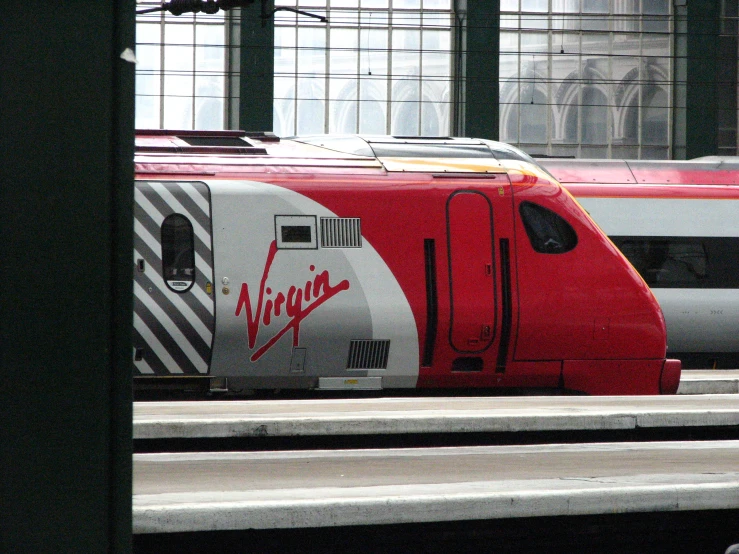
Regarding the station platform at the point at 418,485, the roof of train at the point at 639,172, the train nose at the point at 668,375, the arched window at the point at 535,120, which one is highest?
the arched window at the point at 535,120

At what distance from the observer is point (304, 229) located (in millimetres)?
8539

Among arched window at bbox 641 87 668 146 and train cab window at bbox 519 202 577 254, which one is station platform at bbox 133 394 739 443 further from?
arched window at bbox 641 87 668 146

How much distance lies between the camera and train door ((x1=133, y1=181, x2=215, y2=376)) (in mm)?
8234

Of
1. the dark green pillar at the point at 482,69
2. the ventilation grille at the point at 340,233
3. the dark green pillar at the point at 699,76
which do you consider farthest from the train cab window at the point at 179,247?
the dark green pillar at the point at 699,76

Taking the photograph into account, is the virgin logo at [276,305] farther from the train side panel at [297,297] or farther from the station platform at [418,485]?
the station platform at [418,485]

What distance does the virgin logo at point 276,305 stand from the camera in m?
8.38

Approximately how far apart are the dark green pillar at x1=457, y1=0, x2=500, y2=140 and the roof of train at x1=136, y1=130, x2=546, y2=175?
46.0 feet

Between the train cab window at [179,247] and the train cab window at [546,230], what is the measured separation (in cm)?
300

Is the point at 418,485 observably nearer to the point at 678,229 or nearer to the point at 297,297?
Result: the point at 297,297

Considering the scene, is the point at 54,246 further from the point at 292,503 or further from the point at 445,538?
the point at 445,538

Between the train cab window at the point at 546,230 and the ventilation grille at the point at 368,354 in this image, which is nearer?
the ventilation grille at the point at 368,354

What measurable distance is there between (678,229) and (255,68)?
12846mm

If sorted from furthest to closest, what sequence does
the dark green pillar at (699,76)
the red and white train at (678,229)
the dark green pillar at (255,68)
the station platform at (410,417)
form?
the dark green pillar at (699,76)
the dark green pillar at (255,68)
the red and white train at (678,229)
the station platform at (410,417)

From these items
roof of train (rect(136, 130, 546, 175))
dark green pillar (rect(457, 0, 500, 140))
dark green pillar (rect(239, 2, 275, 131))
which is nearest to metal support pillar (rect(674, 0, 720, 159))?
dark green pillar (rect(457, 0, 500, 140))
